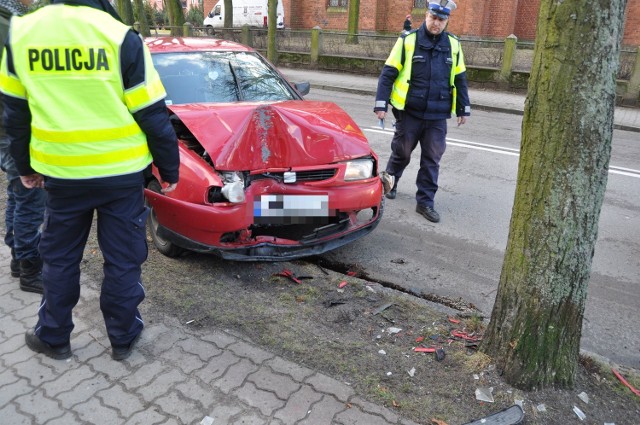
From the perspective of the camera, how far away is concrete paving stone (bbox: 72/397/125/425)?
254 cm

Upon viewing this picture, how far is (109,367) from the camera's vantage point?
2.93 m

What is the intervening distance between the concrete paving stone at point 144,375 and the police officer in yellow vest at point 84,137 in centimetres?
21

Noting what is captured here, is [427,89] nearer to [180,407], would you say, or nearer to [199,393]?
[199,393]

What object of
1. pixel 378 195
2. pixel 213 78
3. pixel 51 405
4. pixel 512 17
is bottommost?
pixel 51 405

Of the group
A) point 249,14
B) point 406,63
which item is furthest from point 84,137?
point 249,14

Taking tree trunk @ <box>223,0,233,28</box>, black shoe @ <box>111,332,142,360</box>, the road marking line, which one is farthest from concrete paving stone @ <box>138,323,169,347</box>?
tree trunk @ <box>223,0,233,28</box>

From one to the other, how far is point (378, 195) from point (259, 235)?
1.02 meters

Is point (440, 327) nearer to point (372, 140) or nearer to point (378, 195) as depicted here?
point (378, 195)

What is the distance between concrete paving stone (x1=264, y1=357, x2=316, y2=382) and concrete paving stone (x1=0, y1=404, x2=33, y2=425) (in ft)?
3.86

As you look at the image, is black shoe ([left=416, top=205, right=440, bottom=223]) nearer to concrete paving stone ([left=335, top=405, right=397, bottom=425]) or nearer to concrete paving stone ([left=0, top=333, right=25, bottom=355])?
concrete paving stone ([left=335, top=405, right=397, bottom=425])

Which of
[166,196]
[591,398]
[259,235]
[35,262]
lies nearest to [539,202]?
[591,398]

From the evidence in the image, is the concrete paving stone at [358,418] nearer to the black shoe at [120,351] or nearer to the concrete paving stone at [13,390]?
the black shoe at [120,351]

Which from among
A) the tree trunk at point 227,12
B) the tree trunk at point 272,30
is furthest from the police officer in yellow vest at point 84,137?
the tree trunk at point 227,12

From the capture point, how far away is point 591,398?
2736mm
